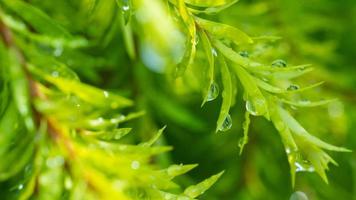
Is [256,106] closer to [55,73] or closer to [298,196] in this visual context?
[55,73]

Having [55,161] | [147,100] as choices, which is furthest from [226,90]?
[147,100]

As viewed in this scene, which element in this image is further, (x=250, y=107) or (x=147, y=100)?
(x=147, y=100)

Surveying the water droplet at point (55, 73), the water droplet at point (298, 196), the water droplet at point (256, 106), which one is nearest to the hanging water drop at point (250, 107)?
the water droplet at point (256, 106)

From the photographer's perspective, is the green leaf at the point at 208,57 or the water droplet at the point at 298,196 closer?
the green leaf at the point at 208,57

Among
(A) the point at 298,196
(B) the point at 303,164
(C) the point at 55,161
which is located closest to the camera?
(C) the point at 55,161

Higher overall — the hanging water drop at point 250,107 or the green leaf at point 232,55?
the green leaf at point 232,55

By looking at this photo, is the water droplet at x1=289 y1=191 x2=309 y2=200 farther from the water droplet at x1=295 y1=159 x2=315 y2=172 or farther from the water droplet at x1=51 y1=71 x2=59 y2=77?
the water droplet at x1=51 y1=71 x2=59 y2=77

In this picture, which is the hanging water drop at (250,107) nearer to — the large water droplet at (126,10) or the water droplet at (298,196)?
the large water droplet at (126,10)

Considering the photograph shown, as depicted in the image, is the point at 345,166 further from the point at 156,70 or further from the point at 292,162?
the point at 292,162

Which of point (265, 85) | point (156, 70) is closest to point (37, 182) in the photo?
point (265, 85)
